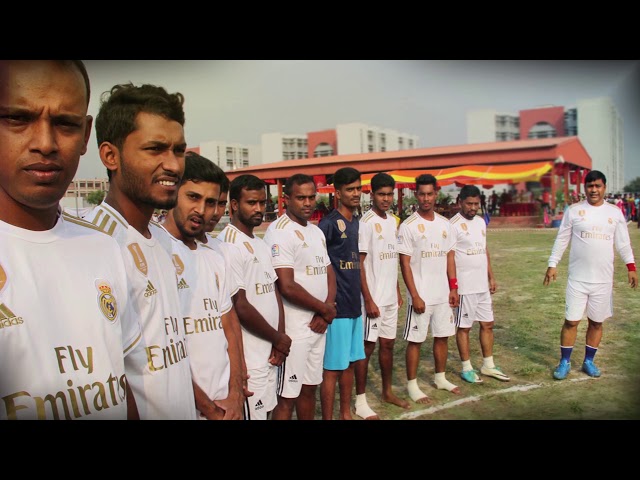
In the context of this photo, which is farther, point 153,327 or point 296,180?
point 296,180

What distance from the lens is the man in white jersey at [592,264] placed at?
149 inches

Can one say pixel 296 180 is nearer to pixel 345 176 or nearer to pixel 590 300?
pixel 345 176

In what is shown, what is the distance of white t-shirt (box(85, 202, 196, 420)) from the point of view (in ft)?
4.75

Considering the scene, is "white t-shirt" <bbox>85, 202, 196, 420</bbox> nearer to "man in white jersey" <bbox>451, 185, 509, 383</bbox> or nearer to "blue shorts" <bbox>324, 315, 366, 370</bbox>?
"blue shorts" <bbox>324, 315, 366, 370</bbox>

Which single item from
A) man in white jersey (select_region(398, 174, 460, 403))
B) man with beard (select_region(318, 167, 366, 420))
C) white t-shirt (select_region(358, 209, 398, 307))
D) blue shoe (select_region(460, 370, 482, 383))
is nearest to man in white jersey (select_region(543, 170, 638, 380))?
blue shoe (select_region(460, 370, 482, 383))

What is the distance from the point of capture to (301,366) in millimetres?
2771

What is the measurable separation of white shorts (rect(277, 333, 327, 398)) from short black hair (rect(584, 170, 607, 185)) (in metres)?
2.50

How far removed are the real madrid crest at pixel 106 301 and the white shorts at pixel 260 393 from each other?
1.27 meters

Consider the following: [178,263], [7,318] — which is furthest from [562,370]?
[7,318]

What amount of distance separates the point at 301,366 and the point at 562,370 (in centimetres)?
232

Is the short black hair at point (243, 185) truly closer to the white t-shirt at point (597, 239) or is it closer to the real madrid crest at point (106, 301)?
the real madrid crest at point (106, 301)

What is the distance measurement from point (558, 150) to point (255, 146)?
6.83 feet

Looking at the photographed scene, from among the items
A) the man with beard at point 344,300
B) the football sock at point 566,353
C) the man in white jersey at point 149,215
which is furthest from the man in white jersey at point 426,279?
the man in white jersey at point 149,215

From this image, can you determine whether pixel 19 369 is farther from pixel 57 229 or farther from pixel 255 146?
pixel 255 146
